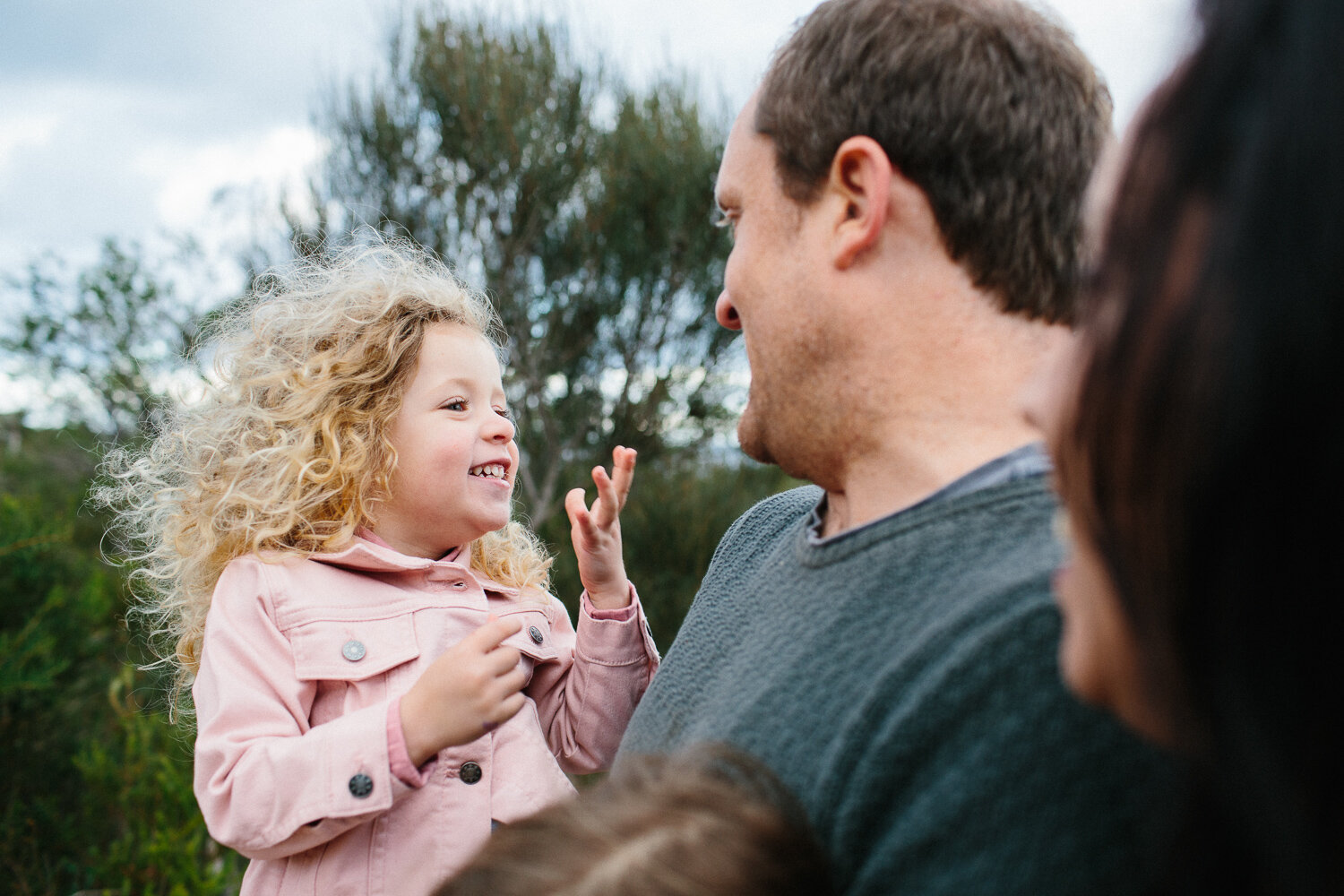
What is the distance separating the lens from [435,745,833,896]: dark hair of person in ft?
2.89

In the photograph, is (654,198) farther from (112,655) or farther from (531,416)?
(112,655)

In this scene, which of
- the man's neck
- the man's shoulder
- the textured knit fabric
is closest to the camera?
the textured knit fabric

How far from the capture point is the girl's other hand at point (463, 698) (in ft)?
5.48

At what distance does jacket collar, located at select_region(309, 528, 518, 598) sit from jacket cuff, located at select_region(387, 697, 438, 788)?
427 mm

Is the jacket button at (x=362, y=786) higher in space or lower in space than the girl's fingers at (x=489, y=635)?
lower

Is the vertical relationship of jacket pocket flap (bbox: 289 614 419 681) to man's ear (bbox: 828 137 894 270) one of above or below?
below

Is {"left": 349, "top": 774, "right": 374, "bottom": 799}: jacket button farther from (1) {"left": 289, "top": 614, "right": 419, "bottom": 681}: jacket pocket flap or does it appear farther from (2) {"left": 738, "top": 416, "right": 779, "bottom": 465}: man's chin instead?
(2) {"left": 738, "top": 416, "right": 779, "bottom": 465}: man's chin

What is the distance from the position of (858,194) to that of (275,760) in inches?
54.7

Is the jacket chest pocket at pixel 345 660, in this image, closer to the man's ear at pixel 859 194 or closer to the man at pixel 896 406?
the man at pixel 896 406

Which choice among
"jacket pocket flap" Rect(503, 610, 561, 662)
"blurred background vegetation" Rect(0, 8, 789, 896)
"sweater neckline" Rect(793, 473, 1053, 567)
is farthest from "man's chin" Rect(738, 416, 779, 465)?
"blurred background vegetation" Rect(0, 8, 789, 896)

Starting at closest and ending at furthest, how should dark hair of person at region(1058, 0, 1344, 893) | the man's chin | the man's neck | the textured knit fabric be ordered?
→ dark hair of person at region(1058, 0, 1344, 893)
the textured knit fabric
the man's neck
the man's chin

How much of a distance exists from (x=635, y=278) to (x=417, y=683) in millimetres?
6088

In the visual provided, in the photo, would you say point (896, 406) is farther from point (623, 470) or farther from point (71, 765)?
point (71, 765)

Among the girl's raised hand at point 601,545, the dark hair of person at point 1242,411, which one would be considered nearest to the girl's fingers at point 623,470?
the girl's raised hand at point 601,545
